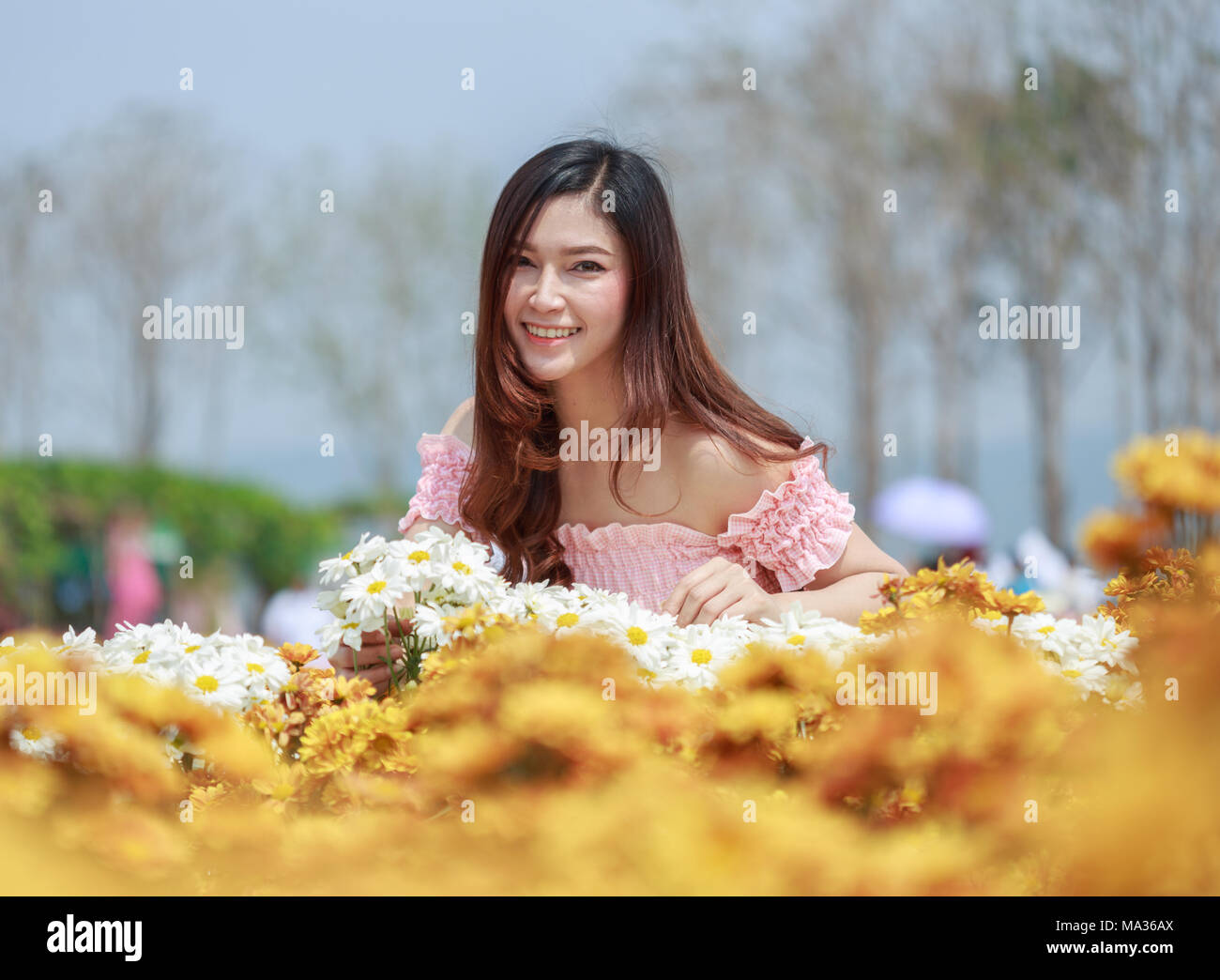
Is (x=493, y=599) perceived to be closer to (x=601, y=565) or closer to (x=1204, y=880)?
(x=1204, y=880)

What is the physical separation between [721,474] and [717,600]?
0.61 meters

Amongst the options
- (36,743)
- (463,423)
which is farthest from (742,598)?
(463,423)

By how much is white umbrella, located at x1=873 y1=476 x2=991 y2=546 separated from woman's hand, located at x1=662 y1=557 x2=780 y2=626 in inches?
359

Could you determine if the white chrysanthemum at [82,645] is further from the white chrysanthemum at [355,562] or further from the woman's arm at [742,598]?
the woman's arm at [742,598]

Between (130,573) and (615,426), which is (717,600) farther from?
(130,573)

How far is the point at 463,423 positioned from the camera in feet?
7.91

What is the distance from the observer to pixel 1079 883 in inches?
20.7

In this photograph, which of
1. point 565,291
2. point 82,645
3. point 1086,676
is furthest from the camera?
point 565,291

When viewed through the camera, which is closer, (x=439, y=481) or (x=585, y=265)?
(x=585, y=265)

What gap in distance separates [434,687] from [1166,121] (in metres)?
13.0

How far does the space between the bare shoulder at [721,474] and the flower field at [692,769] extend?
0.97m

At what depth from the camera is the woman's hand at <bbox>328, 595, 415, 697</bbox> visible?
1.34 m

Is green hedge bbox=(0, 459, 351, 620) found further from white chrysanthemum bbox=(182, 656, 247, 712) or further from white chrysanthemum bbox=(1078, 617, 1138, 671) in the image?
white chrysanthemum bbox=(1078, 617, 1138, 671)

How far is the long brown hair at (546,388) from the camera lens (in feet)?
6.57
